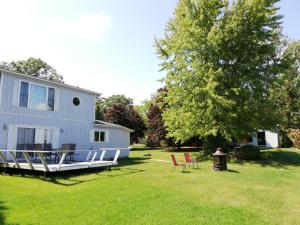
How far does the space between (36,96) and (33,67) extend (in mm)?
41940

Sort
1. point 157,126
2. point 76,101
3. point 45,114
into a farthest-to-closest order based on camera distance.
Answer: point 157,126 < point 76,101 < point 45,114

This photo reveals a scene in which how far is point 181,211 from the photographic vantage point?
281 inches

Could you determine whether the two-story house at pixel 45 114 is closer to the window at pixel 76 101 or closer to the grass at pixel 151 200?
the window at pixel 76 101

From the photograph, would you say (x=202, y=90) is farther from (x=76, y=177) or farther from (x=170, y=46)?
(x=76, y=177)

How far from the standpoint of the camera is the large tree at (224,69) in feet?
67.3

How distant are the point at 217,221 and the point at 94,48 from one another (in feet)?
54.0

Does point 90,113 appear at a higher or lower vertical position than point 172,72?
lower

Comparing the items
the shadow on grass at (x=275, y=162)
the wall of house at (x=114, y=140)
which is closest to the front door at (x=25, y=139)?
the wall of house at (x=114, y=140)

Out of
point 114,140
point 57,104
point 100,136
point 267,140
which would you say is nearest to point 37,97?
point 57,104

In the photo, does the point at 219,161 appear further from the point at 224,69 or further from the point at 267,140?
the point at 267,140

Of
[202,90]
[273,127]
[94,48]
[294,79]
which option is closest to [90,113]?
[94,48]

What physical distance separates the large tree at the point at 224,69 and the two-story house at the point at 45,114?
7169 mm

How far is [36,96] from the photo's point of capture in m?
17.3

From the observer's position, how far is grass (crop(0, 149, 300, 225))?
6598mm
